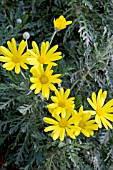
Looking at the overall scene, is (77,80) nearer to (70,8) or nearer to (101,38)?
(101,38)

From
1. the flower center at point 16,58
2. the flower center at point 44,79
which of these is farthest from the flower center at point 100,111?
the flower center at point 16,58

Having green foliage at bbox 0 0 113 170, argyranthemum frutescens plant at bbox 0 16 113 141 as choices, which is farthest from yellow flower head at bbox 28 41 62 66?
green foliage at bbox 0 0 113 170

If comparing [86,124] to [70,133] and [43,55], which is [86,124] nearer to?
[70,133]

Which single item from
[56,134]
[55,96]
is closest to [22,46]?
[55,96]

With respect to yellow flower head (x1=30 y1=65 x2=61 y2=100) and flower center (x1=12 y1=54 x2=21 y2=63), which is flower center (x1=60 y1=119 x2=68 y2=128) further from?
flower center (x1=12 y1=54 x2=21 y2=63)

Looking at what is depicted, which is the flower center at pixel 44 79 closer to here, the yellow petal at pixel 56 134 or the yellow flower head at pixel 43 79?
the yellow flower head at pixel 43 79

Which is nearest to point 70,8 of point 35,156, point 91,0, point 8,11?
point 91,0
